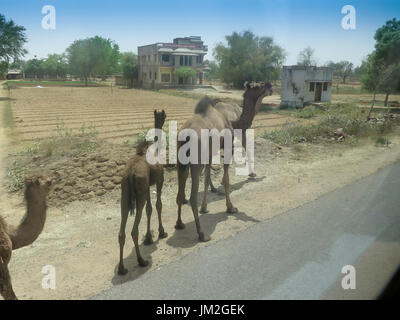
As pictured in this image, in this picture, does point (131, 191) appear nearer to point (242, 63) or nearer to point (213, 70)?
point (242, 63)

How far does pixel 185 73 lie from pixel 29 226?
3608 cm

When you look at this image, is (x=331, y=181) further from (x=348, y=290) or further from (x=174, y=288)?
(x=174, y=288)

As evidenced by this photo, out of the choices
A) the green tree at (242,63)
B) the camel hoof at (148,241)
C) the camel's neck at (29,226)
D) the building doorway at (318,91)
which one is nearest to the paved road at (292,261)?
the camel hoof at (148,241)

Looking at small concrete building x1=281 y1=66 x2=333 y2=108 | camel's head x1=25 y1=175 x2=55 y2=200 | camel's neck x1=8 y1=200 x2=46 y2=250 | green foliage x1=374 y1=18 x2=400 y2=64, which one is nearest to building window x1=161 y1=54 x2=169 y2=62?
small concrete building x1=281 y1=66 x2=333 y2=108

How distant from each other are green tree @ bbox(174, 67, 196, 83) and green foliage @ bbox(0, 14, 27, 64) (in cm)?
1600

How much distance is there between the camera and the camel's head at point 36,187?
352cm

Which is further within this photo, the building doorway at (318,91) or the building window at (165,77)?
the building window at (165,77)

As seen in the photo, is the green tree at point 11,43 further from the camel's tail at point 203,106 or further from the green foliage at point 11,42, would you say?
the camel's tail at point 203,106

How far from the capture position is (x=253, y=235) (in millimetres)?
5141

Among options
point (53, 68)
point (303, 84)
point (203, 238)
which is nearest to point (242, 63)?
point (303, 84)

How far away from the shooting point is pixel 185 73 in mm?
38031

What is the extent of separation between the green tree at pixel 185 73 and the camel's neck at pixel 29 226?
34985 millimetres

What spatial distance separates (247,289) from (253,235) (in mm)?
1538

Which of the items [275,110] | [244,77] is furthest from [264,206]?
[275,110]
